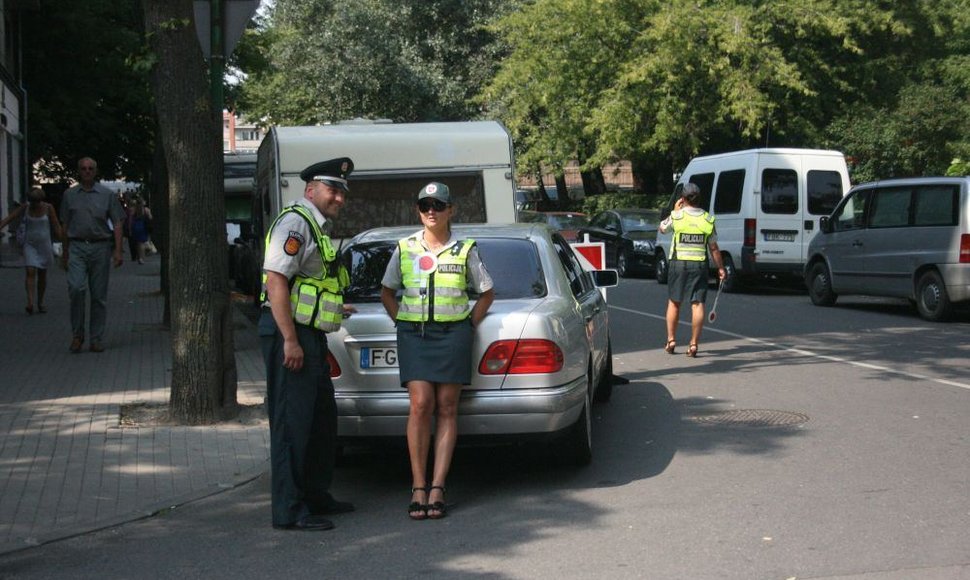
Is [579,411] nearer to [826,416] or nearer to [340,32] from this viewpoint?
[826,416]

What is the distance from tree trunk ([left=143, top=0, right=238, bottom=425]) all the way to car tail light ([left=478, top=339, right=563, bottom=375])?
9.68 feet

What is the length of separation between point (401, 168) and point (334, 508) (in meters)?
6.92

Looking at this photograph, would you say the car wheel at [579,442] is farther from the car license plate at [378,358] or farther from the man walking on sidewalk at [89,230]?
the man walking on sidewalk at [89,230]

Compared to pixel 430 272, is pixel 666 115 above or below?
above

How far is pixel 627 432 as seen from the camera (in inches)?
348

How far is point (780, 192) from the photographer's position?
2184 cm

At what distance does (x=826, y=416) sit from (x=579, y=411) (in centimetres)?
277

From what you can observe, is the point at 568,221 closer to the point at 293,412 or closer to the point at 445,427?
the point at 445,427

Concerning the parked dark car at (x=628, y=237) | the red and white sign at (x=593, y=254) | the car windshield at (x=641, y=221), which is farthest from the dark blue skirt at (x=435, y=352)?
the car windshield at (x=641, y=221)

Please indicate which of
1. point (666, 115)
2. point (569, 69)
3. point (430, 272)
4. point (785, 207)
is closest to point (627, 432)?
point (430, 272)

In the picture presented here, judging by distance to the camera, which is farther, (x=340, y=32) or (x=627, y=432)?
(x=340, y=32)

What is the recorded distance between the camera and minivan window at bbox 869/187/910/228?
683 inches

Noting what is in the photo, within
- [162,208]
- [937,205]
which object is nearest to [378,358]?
[162,208]

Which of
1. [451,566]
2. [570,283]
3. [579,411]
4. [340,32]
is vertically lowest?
[451,566]
